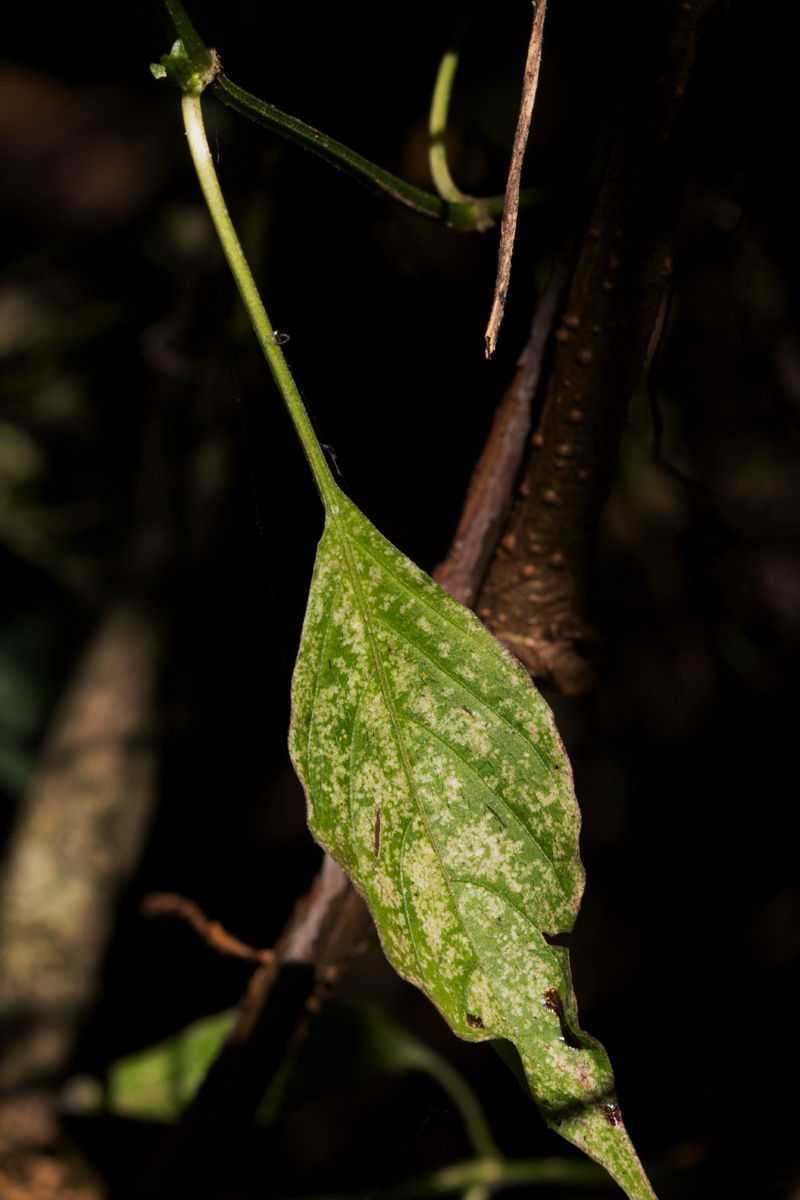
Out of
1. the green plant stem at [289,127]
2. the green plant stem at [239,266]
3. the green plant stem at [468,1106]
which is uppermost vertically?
the green plant stem at [289,127]

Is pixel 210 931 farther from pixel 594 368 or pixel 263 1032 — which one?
pixel 594 368

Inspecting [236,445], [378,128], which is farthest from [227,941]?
[378,128]

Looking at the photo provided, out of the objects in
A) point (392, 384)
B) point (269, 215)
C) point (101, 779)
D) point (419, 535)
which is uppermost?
point (269, 215)

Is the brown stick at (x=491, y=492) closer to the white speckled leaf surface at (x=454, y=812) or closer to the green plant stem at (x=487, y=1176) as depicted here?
the white speckled leaf surface at (x=454, y=812)

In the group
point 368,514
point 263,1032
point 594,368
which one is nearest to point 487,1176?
point 263,1032

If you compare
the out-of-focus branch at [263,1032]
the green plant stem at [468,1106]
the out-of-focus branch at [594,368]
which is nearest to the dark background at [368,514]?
the green plant stem at [468,1106]

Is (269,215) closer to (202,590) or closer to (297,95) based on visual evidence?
(297,95)
